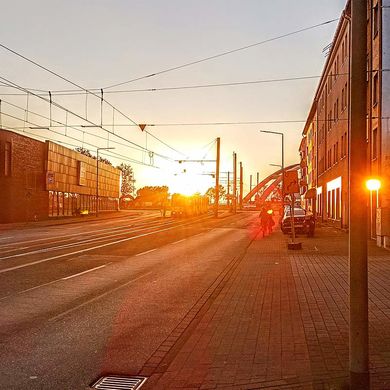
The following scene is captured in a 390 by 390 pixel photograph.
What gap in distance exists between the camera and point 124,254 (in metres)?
19.2

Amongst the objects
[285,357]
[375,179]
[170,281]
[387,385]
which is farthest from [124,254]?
[387,385]

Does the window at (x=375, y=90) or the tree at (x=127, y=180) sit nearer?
the window at (x=375, y=90)

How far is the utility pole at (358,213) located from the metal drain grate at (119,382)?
1964 millimetres

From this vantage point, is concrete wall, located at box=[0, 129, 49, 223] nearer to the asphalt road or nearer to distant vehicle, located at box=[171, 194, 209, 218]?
distant vehicle, located at box=[171, 194, 209, 218]

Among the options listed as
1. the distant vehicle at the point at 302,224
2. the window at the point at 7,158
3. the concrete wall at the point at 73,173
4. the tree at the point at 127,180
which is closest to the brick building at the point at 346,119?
the distant vehicle at the point at 302,224

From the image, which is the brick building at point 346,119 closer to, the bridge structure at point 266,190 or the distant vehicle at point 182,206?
the distant vehicle at point 182,206

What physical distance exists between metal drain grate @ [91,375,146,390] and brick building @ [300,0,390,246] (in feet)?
15.1

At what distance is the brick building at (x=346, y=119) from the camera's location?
23.5 meters

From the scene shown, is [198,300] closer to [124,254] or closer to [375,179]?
[124,254]

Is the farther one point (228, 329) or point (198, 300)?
point (198, 300)

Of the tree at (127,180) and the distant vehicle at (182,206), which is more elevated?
the tree at (127,180)

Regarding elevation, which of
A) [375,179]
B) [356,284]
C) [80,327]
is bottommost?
[80,327]

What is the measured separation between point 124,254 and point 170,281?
6753mm

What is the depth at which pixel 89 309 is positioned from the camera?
912 centimetres
